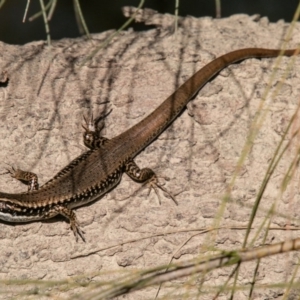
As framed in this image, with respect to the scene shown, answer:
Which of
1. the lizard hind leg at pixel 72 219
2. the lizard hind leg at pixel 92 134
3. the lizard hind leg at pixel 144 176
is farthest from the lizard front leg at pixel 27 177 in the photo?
the lizard hind leg at pixel 144 176

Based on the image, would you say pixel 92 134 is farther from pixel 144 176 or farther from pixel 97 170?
pixel 144 176

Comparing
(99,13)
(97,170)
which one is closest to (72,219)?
(97,170)

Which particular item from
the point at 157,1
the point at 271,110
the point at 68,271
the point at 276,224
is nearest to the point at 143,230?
the point at 68,271

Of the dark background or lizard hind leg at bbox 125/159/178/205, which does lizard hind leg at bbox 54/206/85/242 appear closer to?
lizard hind leg at bbox 125/159/178/205

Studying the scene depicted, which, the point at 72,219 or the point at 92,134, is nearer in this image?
the point at 72,219

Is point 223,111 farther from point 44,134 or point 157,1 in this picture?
point 157,1

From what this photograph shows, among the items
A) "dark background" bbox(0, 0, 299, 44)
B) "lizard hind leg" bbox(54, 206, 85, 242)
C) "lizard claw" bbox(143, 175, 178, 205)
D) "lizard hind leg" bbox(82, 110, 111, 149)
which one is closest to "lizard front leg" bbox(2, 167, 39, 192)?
"lizard hind leg" bbox(54, 206, 85, 242)

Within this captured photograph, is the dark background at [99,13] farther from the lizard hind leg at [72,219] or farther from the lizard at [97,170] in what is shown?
the lizard hind leg at [72,219]
